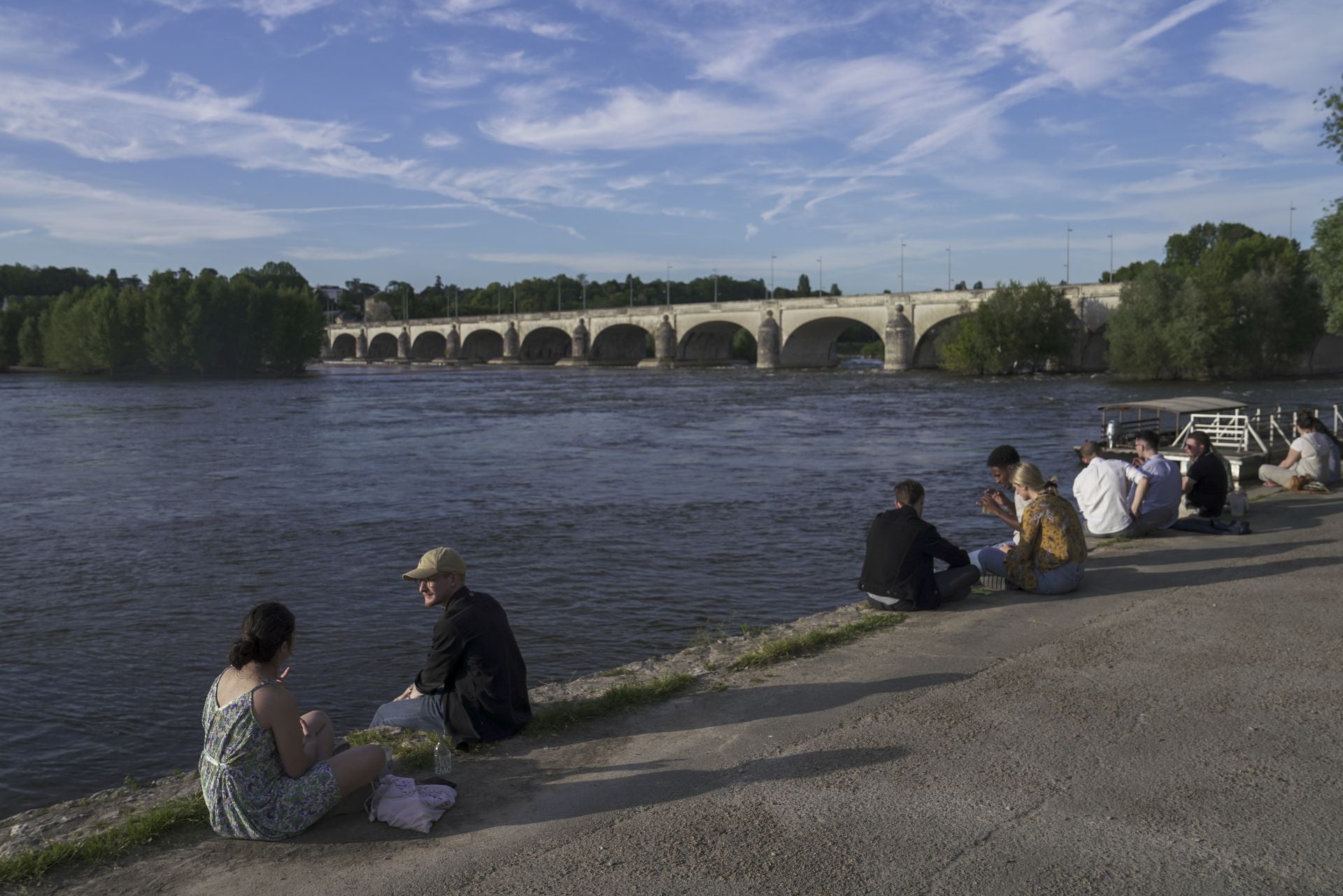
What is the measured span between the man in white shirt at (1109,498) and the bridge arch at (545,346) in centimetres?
10030

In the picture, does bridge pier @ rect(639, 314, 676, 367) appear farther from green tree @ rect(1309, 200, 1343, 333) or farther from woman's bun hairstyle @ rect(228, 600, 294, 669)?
woman's bun hairstyle @ rect(228, 600, 294, 669)

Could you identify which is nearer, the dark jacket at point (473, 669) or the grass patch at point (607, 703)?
the dark jacket at point (473, 669)

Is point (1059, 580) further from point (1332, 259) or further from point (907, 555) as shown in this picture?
point (1332, 259)

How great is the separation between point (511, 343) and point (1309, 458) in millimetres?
103465

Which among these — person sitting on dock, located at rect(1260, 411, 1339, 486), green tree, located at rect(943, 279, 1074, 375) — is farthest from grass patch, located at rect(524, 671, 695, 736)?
green tree, located at rect(943, 279, 1074, 375)

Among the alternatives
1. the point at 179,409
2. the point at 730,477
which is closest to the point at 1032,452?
the point at 730,477

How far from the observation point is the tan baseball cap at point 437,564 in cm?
539

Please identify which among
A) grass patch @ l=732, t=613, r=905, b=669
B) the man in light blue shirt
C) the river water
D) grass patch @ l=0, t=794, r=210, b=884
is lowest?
the river water

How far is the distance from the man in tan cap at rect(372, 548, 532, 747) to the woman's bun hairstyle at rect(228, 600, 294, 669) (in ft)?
3.58

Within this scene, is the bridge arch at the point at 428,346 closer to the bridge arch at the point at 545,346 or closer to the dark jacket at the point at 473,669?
the bridge arch at the point at 545,346

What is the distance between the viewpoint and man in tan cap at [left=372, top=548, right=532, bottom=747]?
5297 mm

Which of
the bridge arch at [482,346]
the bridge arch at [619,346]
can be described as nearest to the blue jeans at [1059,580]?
the bridge arch at [619,346]

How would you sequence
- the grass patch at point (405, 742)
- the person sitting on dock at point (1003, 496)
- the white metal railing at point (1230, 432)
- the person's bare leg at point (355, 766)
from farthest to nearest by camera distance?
the white metal railing at point (1230, 432) → the person sitting on dock at point (1003, 496) → the grass patch at point (405, 742) → the person's bare leg at point (355, 766)

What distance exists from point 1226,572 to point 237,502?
1587cm
